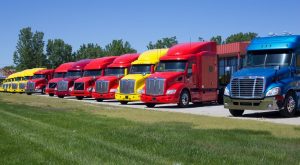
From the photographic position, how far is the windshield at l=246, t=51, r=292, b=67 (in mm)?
17297

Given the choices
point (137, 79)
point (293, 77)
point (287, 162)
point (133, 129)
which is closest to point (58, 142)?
point (133, 129)

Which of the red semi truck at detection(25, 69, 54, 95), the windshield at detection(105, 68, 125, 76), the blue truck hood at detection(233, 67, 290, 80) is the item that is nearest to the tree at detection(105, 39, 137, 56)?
the red semi truck at detection(25, 69, 54, 95)

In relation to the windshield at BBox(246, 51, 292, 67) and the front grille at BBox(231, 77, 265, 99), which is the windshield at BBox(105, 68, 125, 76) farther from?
the front grille at BBox(231, 77, 265, 99)

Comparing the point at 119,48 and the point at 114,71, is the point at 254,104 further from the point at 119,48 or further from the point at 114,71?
the point at 119,48

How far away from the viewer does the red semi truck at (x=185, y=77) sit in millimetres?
22625

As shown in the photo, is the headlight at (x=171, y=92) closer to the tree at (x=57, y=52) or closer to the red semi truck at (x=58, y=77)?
the red semi truck at (x=58, y=77)

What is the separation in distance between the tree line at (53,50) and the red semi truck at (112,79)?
66.1 meters

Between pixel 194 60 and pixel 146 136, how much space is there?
13788mm

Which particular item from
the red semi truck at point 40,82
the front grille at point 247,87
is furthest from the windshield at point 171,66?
the red semi truck at point 40,82

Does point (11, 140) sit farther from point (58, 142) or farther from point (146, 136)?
point (146, 136)

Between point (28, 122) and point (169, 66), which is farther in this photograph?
point (169, 66)

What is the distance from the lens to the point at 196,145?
8812mm

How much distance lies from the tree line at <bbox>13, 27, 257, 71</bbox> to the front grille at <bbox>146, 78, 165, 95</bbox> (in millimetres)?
73657

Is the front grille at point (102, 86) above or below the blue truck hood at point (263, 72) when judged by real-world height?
below
